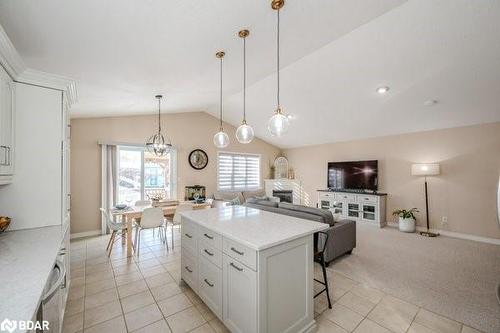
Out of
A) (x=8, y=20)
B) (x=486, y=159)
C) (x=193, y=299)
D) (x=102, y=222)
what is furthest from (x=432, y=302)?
(x=102, y=222)

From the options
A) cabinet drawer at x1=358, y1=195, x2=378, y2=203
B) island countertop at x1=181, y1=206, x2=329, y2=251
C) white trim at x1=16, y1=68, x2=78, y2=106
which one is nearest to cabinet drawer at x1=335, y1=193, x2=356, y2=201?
cabinet drawer at x1=358, y1=195, x2=378, y2=203

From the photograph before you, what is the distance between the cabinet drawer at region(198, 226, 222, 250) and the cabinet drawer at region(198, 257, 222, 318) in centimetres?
20

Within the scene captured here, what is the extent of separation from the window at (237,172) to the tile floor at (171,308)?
12.5 ft

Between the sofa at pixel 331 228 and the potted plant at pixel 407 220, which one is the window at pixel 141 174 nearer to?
the sofa at pixel 331 228

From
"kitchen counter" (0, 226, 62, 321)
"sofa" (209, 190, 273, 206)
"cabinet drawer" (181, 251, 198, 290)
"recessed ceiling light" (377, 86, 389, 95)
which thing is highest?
"recessed ceiling light" (377, 86, 389, 95)

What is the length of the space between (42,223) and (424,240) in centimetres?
602

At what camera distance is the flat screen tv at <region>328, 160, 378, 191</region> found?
5.69 metres

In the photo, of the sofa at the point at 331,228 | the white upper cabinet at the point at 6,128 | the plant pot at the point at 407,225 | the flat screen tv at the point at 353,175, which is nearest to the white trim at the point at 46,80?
the white upper cabinet at the point at 6,128

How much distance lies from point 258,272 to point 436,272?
3.02 meters

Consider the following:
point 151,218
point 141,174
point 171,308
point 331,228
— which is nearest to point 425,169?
point 331,228

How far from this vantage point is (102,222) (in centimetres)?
475

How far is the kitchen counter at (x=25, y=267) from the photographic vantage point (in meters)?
0.92

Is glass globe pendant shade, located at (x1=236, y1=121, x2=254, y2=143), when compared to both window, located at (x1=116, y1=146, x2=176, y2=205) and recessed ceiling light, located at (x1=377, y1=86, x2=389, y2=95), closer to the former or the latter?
recessed ceiling light, located at (x1=377, y1=86, x2=389, y2=95)

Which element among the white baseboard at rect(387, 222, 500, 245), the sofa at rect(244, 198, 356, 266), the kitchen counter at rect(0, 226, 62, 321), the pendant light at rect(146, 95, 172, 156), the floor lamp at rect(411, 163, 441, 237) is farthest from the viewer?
the floor lamp at rect(411, 163, 441, 237)
